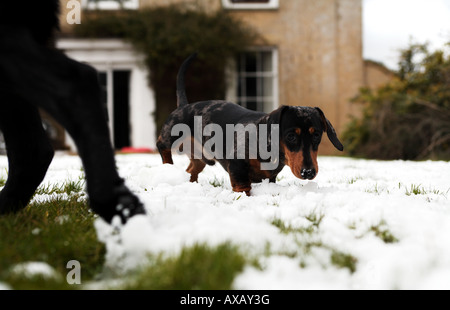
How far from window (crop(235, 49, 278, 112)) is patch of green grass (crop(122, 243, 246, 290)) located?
29.3ft

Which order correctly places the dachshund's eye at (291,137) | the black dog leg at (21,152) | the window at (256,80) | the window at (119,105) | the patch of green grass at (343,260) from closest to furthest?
the patch of green grass at (343,260)
the black dog leg at (21,152)
the dachshund's eye at (291,137)
the window at (119,105)
the window at (256,80)

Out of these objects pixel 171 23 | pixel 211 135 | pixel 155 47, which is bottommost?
pixel 211 135

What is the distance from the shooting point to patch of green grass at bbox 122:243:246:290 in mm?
1134

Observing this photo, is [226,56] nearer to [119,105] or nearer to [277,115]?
[119,105]

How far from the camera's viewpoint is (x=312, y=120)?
235cm

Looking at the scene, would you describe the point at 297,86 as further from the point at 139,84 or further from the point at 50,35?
the point at 50,35

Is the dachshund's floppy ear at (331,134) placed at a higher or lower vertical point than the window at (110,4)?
lower

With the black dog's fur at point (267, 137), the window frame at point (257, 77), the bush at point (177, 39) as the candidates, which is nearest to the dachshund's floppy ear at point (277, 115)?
the black dog's fur at point (267, 137)

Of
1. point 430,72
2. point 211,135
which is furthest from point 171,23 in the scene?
point 211,135

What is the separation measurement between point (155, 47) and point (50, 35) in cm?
770

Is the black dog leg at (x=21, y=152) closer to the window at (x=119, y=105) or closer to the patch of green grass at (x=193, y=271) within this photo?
the patch of green grass at (x=193, y=271)

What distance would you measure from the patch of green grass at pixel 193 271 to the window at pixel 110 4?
9492 millimetres

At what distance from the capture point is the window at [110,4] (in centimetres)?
955

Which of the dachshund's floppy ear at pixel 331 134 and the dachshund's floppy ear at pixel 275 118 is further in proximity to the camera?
the dachshund's floppy ear at pixel 331 134
